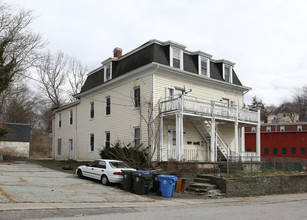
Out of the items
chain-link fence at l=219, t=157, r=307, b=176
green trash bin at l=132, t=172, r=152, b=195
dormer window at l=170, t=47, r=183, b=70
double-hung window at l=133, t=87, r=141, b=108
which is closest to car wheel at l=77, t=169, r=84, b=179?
green trash bin at l=132, t=172, r=152, b=195

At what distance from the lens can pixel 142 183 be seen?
14.5m

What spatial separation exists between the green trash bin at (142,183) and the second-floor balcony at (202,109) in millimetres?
5836

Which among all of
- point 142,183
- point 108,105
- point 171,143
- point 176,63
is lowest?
point 142,183

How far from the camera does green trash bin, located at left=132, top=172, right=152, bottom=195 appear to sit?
14531mm

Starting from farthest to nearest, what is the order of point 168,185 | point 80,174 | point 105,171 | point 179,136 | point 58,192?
point 179,136
point 80,174
point 105,171
point 168,185
point 58,192

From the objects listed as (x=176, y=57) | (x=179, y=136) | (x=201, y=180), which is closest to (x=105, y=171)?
(x=179, y=136)

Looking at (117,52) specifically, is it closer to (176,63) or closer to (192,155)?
(176,63)

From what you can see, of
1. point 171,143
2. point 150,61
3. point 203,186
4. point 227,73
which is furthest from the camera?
point 227,73

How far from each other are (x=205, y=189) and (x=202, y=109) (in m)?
5.97

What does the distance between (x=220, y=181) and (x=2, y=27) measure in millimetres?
22067

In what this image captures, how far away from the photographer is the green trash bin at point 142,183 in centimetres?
1453

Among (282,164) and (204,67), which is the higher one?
(204,67)

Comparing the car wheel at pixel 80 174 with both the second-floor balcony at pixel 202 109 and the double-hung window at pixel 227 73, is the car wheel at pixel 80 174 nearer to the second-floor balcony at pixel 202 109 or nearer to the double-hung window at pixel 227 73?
the second-floor balcony at pixel 202 109

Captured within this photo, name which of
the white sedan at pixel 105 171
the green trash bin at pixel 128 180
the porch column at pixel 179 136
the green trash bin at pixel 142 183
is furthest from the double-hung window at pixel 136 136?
the green trash bin at pixel 142 183
